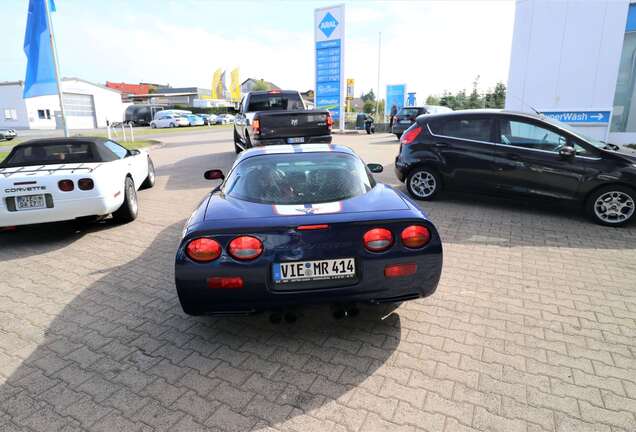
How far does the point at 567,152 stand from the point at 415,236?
4483 millimetres

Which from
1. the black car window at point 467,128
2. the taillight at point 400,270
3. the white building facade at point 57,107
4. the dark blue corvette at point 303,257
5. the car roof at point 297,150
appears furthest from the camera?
the white building facade at point 57,107

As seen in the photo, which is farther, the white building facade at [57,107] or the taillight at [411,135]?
the white building facade at [57,107]

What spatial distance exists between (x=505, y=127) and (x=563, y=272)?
313 centimetres

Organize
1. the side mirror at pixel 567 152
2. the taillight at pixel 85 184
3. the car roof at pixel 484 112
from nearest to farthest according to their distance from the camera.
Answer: the taillight at pixel 85 184 → the side mirror at pixel 567 152 → the car roof at pixel 484 112

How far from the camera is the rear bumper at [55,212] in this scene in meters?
4.84

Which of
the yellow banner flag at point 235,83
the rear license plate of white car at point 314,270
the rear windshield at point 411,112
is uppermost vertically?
the yellow banner flag at point 235,83

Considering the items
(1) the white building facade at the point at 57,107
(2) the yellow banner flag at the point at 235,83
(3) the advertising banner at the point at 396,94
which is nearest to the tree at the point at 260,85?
(2) the yellow banner flag at the point at 235,83

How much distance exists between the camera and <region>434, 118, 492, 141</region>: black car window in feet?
22.2

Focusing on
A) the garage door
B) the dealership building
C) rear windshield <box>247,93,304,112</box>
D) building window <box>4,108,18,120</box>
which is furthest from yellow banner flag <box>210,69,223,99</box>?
the dealership building

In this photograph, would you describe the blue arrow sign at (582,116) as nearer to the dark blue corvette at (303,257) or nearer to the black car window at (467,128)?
the black car window at (467,128)

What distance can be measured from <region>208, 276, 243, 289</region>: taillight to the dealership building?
1130 cm

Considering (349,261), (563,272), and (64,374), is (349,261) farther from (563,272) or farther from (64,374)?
(563,272)

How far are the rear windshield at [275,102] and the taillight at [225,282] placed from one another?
32.9 ft

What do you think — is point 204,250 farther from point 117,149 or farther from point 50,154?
point 117,149
